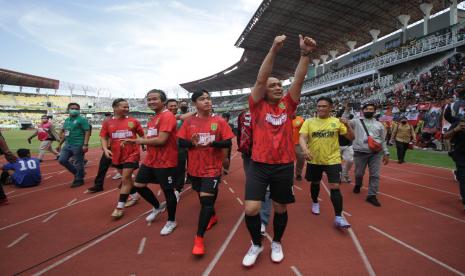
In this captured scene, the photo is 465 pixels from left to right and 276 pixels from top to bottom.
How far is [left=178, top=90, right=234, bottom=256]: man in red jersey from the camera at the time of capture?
308cm

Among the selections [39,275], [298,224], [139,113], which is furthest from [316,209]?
[139,113]

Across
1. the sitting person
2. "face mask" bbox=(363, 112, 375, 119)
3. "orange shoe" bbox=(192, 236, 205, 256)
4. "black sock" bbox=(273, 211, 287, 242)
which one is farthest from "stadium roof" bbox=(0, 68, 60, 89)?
"black sock" bbox=(273, 211, 287, 242)

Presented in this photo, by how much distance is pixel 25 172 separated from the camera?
20.5 feet

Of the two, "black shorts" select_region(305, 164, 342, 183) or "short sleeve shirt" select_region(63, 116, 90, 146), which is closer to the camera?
"black shorts" select_region(305, 164, 342, 183)

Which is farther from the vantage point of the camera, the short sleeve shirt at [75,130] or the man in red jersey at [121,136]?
the short sleeve shirt at [75,130]

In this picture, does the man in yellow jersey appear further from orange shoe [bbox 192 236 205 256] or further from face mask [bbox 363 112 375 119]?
orange shoe [bbox 192 236 205 256]

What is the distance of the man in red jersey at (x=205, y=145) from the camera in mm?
3076

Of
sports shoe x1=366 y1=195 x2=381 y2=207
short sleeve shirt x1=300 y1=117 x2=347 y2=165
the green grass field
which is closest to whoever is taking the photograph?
short sleeve shirt x1=300 y1=117 x2=347 y2=165

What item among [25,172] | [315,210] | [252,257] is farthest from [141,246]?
A: [25,172]

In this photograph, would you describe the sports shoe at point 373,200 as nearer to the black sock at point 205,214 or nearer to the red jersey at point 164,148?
the black sock at point 205,214

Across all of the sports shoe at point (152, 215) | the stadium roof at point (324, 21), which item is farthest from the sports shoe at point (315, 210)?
the stadium roof at point (324, 21)

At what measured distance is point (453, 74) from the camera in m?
16.1

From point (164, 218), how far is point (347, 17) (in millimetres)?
27736

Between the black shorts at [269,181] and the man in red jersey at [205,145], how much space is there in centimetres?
62
